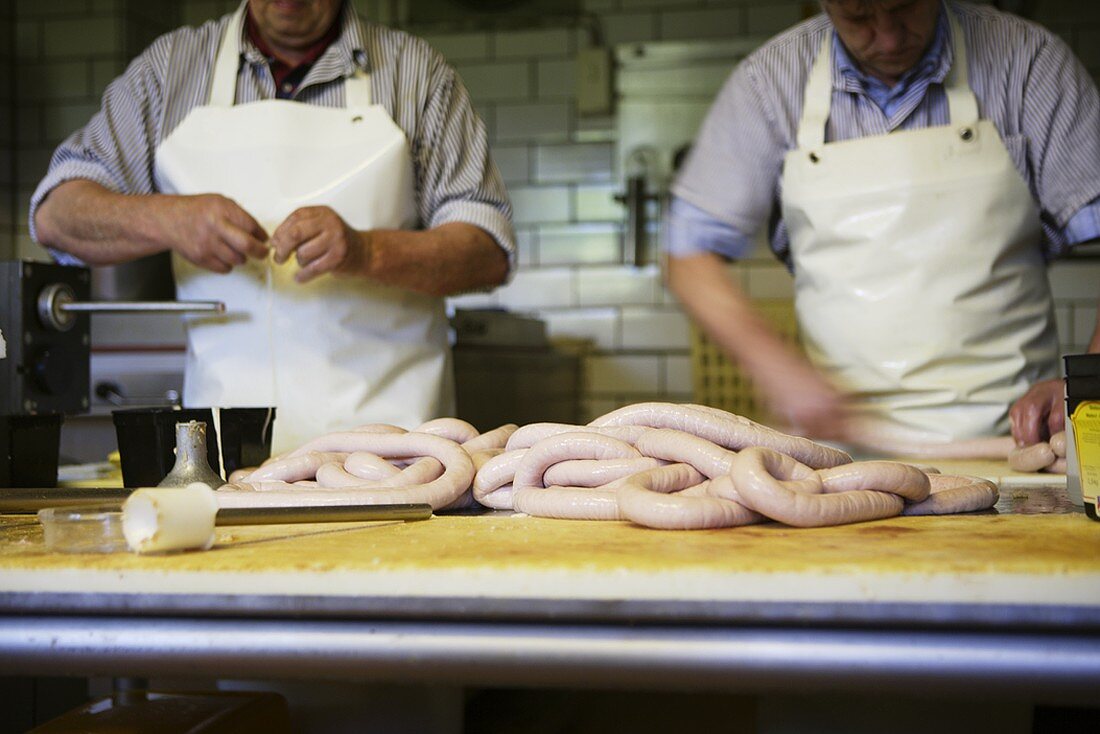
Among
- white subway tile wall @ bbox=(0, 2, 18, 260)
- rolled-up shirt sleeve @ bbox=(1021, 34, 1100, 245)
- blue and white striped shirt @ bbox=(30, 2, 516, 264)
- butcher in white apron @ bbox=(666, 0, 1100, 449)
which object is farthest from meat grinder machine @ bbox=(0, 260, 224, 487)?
white subway tile wall @ bbox=(0, 2, 18, 260)

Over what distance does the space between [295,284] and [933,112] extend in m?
1.36

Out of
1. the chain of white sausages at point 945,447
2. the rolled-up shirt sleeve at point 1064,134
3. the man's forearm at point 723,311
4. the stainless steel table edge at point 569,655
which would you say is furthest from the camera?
the rolled-up shirt sleeve at point 1064,134

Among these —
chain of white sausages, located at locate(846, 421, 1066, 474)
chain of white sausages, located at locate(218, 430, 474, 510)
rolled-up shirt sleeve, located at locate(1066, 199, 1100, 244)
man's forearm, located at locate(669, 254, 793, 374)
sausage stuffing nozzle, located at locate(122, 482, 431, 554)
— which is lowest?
chain of white sausages, located at locate(846, 421, 1066, 474)

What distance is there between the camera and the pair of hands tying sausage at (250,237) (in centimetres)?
195

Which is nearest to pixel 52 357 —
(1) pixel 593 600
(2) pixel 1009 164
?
(1) pixel 593 600

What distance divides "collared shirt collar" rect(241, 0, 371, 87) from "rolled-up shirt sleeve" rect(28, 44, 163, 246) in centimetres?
22

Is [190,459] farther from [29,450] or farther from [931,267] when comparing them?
[931,267]

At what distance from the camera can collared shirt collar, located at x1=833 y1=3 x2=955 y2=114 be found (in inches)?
86.1

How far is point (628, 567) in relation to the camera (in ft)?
2.70

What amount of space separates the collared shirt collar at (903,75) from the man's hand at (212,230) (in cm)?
119

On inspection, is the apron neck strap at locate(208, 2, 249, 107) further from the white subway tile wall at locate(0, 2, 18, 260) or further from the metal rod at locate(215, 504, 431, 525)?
the white subway tile wall at locate(0, 2, 18, 260)

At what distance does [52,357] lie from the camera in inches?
72.8

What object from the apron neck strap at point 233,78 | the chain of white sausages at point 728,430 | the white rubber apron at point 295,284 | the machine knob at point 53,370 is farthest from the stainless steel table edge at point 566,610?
the apron neck strap at point 233,78

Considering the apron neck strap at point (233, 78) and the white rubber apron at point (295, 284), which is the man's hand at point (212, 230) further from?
the apron neck strap at point (233, 78)
